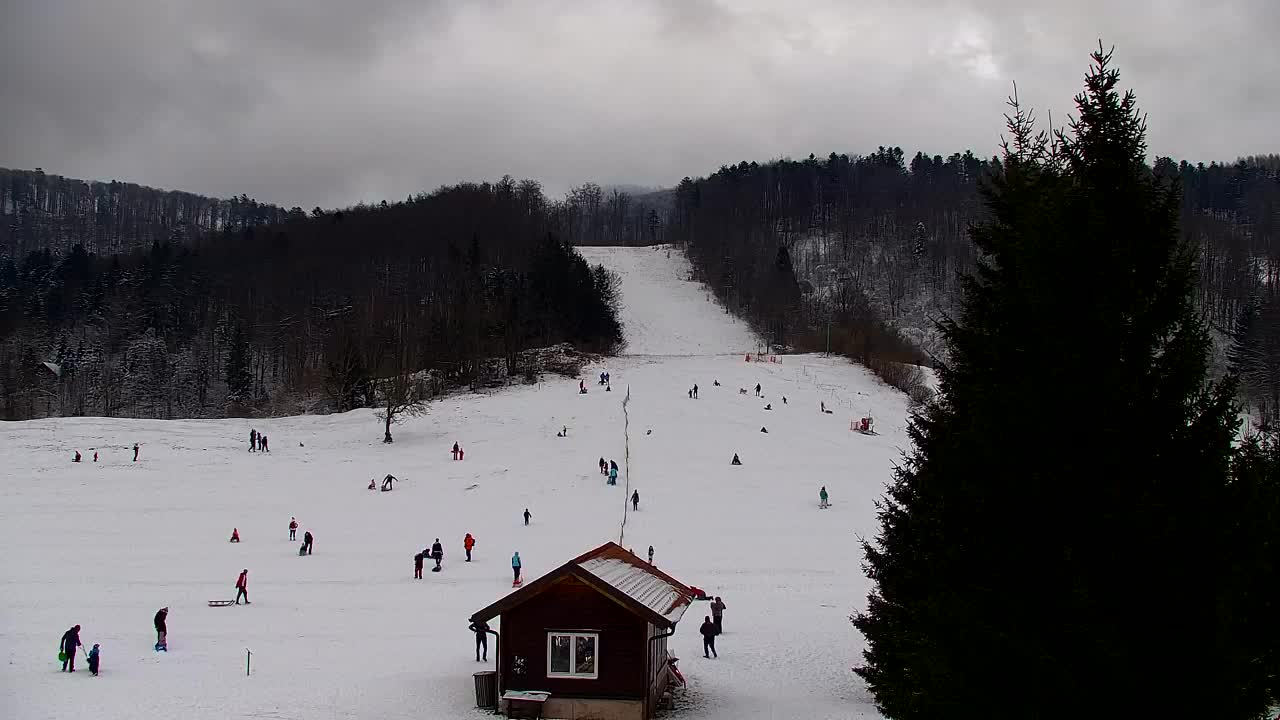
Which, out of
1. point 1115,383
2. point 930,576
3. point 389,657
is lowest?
point 389,657

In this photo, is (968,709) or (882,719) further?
(882,719)

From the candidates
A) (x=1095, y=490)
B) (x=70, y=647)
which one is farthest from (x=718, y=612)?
(x=1095, y=490)

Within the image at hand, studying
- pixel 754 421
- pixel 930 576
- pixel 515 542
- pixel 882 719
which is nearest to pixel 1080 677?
pixel 930 576

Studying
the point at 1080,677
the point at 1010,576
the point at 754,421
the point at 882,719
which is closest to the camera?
the point at 1080,677

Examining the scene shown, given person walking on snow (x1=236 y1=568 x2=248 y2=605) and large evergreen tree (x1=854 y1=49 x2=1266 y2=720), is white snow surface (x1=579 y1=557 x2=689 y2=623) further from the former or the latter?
person walking on snow (x1=236 y1=568 x2=248 y2=605)

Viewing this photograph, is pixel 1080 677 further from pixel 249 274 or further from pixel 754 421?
pixel 249 274

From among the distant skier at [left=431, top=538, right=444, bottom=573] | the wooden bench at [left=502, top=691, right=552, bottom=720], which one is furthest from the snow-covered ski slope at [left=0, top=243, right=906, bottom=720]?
the wooden bench at [left=502, top=691, right=552, bottom=720]
